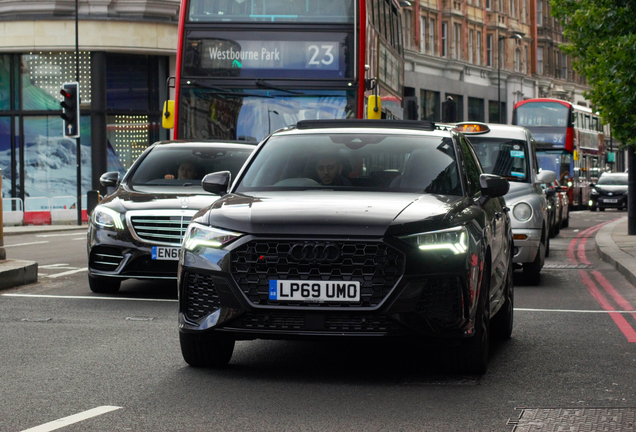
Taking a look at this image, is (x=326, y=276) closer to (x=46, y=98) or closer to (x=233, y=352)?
(x=233, y=352)

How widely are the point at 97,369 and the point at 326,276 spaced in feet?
5.63

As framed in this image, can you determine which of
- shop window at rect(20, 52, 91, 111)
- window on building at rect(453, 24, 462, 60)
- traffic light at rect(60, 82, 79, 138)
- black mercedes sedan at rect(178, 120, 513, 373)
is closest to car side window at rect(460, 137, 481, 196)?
black mercedes sedan at rect(178, 120, 513, 373)

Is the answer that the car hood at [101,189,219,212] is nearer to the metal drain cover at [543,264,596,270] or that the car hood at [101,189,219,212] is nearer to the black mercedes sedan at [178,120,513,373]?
the black mercedes sedan at [178,120,513,373]

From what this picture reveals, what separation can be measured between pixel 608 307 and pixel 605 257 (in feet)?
22.3

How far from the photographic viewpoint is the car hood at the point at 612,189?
150 ft

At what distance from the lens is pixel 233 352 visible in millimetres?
7715

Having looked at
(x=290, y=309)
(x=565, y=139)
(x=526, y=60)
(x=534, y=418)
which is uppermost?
(x=526, y=60)

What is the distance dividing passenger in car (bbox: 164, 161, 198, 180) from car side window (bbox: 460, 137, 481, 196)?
4.75 m

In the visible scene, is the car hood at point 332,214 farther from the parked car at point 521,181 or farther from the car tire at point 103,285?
the parked car at point 521,181

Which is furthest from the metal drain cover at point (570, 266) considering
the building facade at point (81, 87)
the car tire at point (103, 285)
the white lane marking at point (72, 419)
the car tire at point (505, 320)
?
the building facade at point (81, 87)

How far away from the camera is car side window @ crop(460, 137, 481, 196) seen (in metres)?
7.66

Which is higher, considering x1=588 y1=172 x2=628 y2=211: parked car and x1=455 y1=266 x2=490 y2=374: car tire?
x1=588 y1=172 x2=628 y2=211: parked car

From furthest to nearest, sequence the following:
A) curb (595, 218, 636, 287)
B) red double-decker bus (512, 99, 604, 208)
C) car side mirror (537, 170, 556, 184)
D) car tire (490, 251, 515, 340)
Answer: red double-decker bus (512, 99, 604, 208) < curb (595, 218, 636, 287) < car side mirror (537, 170, 556, 184) < car tire (490, 251, 515, 340)

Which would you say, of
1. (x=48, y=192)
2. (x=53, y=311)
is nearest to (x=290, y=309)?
(x=53, y=311)
